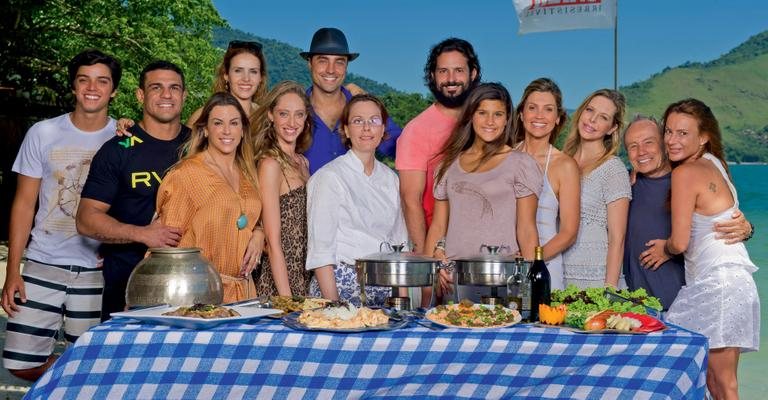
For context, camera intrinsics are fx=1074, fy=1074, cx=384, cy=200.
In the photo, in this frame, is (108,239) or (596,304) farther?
(108,239)

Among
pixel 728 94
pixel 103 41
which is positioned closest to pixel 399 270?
pixel 103 41

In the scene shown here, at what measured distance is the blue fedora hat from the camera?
6582mm

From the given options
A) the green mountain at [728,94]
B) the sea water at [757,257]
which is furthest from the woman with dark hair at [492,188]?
the green mountain at [728,94]

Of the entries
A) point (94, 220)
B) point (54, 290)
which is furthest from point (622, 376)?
point (54, 290)

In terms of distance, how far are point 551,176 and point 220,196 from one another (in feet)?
5.75

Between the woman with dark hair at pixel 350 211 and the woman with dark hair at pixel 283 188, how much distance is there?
196 mm


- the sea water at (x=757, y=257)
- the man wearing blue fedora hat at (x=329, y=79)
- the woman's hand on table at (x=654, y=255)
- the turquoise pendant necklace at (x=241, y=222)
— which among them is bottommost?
the sea water at (x=757, y=257)

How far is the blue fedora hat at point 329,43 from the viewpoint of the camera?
6.58 m

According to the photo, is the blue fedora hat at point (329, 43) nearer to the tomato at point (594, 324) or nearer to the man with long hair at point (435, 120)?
the man with long hair at point (435, 120)

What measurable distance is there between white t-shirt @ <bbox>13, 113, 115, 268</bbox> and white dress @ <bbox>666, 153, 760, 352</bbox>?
10.6 feet

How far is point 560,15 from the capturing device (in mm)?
12094

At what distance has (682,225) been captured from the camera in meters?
5.59

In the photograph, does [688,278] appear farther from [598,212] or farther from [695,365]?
[695,365]

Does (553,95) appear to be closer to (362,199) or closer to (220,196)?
(362,199)
